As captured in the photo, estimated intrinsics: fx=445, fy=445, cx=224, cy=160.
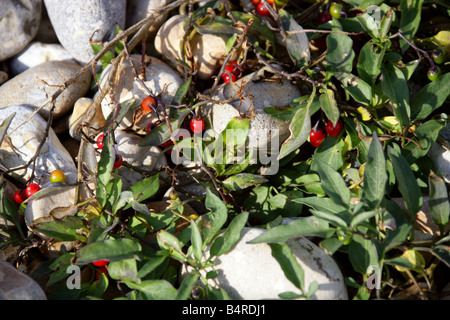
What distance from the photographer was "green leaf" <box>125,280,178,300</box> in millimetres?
1550

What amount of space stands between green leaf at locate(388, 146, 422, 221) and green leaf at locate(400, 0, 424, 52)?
26.9 inches

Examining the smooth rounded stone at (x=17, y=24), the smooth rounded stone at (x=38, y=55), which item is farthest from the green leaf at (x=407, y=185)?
the smooth rounded stone at (x=17, y=24)

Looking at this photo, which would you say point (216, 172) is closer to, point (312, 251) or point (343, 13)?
point (312, 251)

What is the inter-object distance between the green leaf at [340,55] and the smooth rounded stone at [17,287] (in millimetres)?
1558

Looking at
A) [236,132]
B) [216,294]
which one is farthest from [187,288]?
[236,132]

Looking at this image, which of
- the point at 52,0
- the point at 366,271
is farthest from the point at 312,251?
the point at 52,0

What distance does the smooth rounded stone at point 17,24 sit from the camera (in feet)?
8.07

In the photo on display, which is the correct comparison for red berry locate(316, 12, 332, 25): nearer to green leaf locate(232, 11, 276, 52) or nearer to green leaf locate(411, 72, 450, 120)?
green leaf locate(232, 11, 276, 52)

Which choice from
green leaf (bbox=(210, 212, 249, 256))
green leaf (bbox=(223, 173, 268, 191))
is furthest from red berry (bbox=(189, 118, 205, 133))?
green leaf (bbox=(210, 212, 249, 256))

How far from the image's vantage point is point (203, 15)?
2.35 m

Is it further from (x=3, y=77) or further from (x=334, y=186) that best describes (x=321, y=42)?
(x=3, y=77)

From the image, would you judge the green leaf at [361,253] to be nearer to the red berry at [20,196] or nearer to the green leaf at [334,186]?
the green leaf at [334,186]

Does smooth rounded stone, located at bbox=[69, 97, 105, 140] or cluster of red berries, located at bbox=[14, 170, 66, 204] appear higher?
smooth rounded stone, located at bbox=[69, 97, 105, 140]
